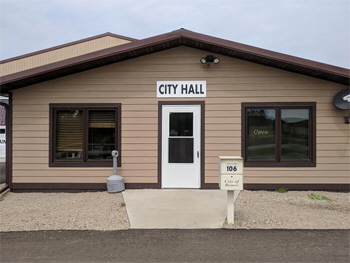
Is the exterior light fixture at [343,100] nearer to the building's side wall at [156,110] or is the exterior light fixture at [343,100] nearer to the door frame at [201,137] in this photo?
the building's side wall at [156,110]

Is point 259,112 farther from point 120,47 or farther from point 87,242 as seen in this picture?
point 87,242

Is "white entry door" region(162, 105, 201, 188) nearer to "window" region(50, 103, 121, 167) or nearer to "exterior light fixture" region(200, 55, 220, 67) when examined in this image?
"exterior light fixture" region(200, 55, 220, 67)

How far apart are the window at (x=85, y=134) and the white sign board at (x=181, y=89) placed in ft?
3.91

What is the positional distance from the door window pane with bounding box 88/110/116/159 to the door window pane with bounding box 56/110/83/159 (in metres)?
0.31

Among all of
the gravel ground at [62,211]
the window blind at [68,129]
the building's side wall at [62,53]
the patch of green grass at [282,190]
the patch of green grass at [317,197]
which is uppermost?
the building's side wall at [62,53]

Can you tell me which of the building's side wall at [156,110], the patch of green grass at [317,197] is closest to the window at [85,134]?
the building's side wall at [156,110]

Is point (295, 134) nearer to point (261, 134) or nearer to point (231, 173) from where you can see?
point (261, 134)

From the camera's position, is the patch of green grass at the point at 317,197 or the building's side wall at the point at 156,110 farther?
the building's side wall at the point at 156,110

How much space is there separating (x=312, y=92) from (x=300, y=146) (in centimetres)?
140

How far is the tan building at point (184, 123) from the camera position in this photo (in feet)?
24.7

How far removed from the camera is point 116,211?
5734 millimetres

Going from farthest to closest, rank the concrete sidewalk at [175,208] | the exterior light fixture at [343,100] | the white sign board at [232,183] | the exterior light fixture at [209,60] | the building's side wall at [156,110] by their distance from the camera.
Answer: the building's side wall at [156,110]
the exterior light fixture at [209,60]
the exterior light fixture at [343,100]
the concrete sidewalk at [175,208]
the white sign board at [232,183]

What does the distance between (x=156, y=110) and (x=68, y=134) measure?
2.36 m

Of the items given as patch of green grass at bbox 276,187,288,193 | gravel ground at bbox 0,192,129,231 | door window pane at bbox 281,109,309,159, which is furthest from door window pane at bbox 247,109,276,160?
gravel ground at bbox 0,192,129,231
